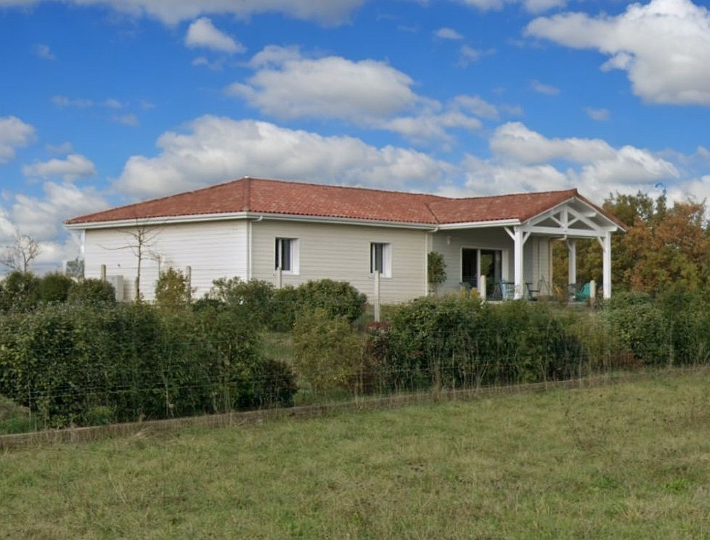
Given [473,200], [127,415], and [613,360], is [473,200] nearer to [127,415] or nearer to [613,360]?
[613,360]

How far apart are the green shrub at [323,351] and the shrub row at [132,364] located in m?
0.34

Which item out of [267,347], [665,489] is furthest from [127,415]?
[665,489]

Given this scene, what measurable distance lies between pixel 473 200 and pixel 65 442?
25.1 m

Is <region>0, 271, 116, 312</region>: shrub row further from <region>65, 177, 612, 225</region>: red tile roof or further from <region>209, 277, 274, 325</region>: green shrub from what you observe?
<region>209, 277, 274, 325</region>: green shrub

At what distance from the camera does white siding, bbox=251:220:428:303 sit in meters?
26.7

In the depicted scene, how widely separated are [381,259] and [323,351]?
18.6 metres

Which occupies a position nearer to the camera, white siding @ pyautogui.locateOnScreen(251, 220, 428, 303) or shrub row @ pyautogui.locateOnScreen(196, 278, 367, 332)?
shrub row @ pyautogui.locateOnScreen(196, 278, 367, 332)

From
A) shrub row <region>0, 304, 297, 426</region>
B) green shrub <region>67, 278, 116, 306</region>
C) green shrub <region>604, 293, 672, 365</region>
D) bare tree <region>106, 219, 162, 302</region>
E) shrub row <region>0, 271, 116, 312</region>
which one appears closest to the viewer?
shrub row <region>0, 304, 297, 426</region>

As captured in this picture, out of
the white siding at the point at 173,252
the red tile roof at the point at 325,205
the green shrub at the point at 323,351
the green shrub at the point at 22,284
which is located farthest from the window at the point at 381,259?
the green shrub at the point at 323,351

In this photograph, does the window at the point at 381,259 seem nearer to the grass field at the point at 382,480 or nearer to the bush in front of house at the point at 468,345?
the bush in front of house at the point at 468,345

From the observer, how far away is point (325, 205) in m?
29.0

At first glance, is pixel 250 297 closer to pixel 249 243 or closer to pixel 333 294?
pixel 333 294

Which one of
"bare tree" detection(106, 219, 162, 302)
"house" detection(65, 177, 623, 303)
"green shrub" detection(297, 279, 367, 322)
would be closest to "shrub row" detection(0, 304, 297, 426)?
"green shrub" detection(297, 279, 367, 322)

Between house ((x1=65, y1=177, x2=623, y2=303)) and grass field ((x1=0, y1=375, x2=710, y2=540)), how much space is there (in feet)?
51.0
